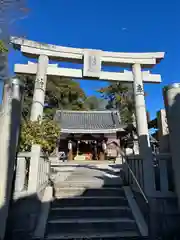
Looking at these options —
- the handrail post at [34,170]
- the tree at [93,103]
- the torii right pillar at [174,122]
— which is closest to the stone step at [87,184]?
the handrail post at [34,170]

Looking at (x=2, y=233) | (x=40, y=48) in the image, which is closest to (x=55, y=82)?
(x=40, y=48)

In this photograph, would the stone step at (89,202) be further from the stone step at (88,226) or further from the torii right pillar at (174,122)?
the torii right pillar at (174,122)

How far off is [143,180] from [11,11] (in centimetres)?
400

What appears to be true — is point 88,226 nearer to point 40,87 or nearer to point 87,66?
point 40,87

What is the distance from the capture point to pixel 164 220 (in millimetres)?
3514

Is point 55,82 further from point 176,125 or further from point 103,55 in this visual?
point 176,125

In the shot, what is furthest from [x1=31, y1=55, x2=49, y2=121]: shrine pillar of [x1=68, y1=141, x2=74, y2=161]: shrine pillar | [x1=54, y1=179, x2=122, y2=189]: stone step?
[x1=68, y1=141, x2=74, y2=161]: shrine pillar

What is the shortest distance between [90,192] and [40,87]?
3886mm

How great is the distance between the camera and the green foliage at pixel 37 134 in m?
4.80

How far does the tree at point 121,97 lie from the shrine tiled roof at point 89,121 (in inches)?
167

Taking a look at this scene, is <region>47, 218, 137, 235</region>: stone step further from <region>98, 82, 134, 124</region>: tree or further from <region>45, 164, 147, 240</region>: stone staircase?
<region>98, 82, 134, 124</region>: tree

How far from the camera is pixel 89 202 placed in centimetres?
442

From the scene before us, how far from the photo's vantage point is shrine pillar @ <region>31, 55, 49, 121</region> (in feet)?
21.9

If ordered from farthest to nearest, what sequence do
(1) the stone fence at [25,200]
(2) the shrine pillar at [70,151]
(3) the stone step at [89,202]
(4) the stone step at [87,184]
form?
(2) the shrine pillar at [70,151], (4) the stone step at [87,184], (3) the stone step at [89,202], (1) the stone fence at [25,200]
